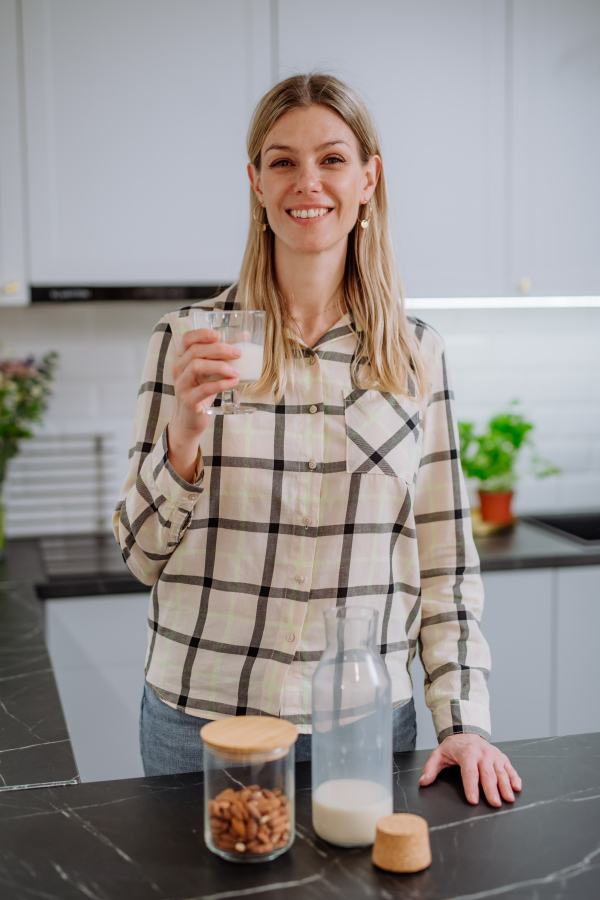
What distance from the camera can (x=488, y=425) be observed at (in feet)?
8.79

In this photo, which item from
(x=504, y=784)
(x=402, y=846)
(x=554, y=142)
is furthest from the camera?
(x=554, y=142)

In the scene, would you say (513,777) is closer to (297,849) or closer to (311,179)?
(297,849)

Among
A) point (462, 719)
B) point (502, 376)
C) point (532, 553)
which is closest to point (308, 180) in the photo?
point (462, 719)

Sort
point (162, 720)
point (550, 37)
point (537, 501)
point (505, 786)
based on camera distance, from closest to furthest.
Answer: point (505, 786), point (162, 720), point (550, 37), point (537, 501)

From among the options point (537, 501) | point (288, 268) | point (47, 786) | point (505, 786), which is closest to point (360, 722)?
point (505, 786)

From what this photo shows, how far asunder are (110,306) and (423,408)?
154cm

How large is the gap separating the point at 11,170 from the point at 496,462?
1.63 meters

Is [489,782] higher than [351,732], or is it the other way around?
[351,732]

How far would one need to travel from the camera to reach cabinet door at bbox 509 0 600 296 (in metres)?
2.39

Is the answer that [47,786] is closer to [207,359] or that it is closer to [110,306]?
[207,359]

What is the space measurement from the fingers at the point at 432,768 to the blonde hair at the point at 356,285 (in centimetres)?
56

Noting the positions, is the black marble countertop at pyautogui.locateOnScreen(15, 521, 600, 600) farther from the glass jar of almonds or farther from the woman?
the glass jar of almonds

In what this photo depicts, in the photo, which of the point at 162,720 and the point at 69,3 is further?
the point at 69,3

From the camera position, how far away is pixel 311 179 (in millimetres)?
1217
